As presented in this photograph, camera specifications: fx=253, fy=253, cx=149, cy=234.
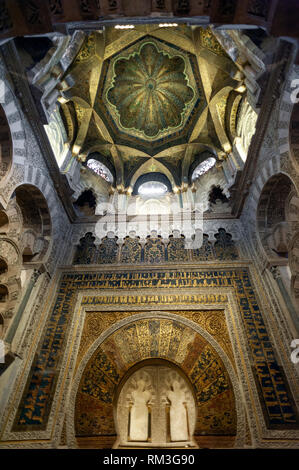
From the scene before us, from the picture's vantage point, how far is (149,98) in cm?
923

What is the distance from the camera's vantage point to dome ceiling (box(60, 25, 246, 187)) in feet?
24.6

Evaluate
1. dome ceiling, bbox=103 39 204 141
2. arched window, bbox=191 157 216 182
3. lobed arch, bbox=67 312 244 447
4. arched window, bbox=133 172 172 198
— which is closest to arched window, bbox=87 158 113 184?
arched window, bbox=133 172 172 198

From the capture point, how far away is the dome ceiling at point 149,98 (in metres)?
7.50

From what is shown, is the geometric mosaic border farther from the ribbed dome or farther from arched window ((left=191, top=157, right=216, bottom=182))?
Result: the ribbed dome

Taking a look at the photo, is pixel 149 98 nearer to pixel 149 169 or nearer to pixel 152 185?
pixel 149 169

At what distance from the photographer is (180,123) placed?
920 cm

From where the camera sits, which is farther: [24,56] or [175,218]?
[175,218]

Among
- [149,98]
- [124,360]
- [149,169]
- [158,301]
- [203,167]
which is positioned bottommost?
[124,360]

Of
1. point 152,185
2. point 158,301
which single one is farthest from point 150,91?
point 158,301

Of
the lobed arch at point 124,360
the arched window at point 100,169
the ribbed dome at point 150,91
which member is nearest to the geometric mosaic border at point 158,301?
the lobed arch at point 124,360

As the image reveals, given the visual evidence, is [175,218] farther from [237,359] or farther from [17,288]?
[17,288]

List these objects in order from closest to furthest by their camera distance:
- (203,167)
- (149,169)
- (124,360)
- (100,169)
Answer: (124,360) < (203,167) < (100,169) < (149,169)
